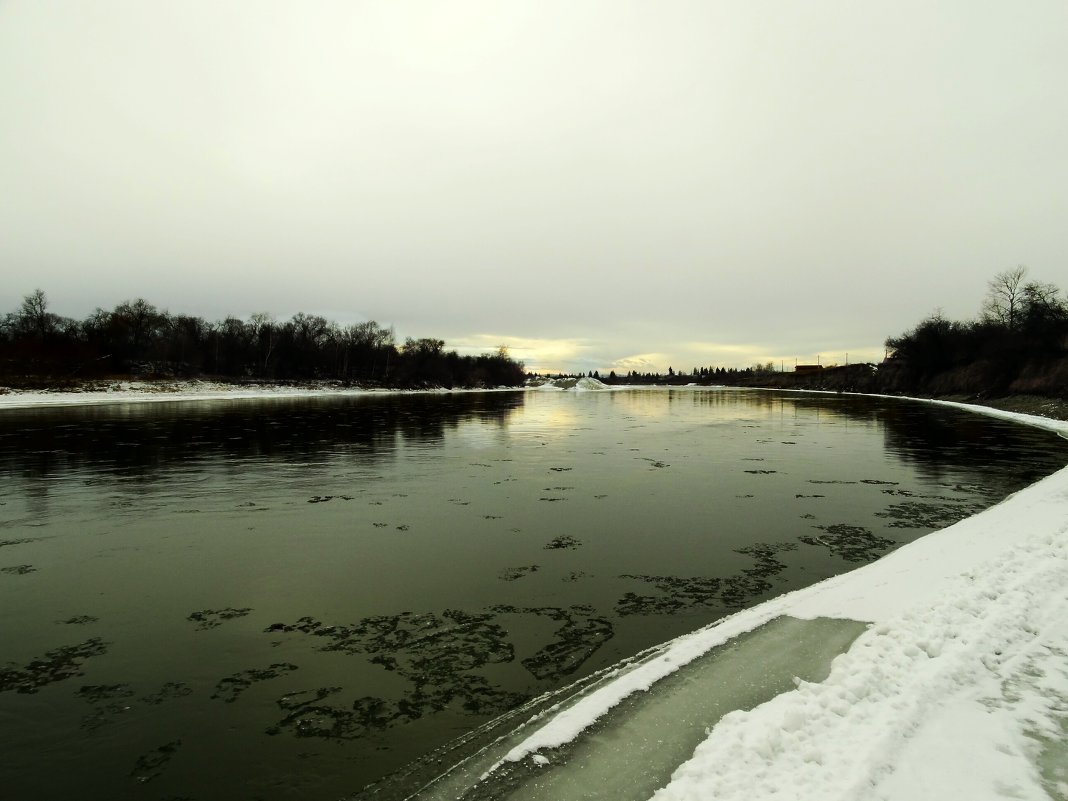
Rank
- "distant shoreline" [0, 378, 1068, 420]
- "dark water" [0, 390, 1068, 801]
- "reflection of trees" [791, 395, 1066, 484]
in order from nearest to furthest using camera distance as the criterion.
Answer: "dark water" [0, 390, 1068, 801] < "reflection of trees" [791, 395, 1066, 484] < "distant shoreline" [0, 378, 1068, 420]

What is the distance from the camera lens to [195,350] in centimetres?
9875

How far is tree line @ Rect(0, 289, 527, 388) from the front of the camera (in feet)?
248

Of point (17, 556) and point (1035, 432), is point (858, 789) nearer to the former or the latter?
point (17, 556)

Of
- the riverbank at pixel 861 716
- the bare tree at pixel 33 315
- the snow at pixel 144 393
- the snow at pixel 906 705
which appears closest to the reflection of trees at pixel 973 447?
the snow at pixel 906 705

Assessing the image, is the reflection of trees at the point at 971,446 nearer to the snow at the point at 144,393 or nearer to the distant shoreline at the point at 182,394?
the distant shoreline at the point at 182,394

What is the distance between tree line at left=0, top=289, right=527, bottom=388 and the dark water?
67.6 metres

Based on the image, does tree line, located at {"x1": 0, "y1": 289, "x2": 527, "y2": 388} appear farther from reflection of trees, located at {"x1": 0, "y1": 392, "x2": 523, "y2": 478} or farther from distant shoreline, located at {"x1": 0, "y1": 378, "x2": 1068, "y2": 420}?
reflection of trees, located at {"x1": 0, "y1": 392, "x2": 523, "y2": 478}

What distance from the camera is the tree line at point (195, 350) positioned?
75.7m

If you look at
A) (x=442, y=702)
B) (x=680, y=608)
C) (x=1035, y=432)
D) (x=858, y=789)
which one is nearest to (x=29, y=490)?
(x=442, y=702)

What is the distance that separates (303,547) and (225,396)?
6676 cm

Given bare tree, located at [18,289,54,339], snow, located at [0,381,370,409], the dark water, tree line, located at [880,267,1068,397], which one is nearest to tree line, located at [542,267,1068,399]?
tree line, located at [880,267,1068,397]

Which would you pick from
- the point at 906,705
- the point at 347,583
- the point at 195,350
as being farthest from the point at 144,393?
the point at 906,705

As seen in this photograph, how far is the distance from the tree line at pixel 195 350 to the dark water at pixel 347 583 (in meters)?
67.6

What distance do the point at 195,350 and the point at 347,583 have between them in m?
109
